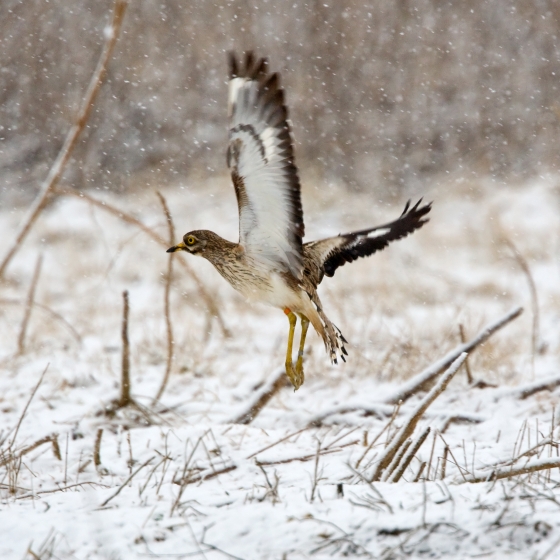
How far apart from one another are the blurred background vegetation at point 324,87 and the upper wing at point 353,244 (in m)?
11.2

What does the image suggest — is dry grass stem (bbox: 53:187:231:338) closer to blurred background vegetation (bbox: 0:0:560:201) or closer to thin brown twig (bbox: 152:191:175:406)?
thin brown twig (bbox: 152:191:175:406)

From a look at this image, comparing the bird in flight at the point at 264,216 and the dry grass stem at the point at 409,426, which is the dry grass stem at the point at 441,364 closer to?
the dry grass stem at the point at 409,426

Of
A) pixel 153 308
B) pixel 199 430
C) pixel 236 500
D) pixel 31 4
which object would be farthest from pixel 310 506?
pixel 31 4

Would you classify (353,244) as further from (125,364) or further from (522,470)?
(125,364)

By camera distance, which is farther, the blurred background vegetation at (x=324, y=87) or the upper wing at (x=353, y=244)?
the blurred background vegetation at (x=324, y=87)

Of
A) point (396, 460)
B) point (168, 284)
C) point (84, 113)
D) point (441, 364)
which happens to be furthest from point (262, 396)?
point (84, 113)

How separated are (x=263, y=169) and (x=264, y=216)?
5.9 inches

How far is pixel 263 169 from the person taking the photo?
212cm

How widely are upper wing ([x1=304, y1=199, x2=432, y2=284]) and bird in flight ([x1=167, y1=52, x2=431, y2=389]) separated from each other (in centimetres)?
11

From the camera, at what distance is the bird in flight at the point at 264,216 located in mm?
2045

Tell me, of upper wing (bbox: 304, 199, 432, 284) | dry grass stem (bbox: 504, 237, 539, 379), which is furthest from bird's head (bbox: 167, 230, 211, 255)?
dry grass stem (bbox: 504, 237, 539, 379)

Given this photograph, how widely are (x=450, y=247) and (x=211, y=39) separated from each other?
768cm

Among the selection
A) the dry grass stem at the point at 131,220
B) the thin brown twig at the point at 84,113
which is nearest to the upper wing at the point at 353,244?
the dry grass stem at the point at 131,220

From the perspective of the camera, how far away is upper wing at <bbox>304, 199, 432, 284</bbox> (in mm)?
2295
